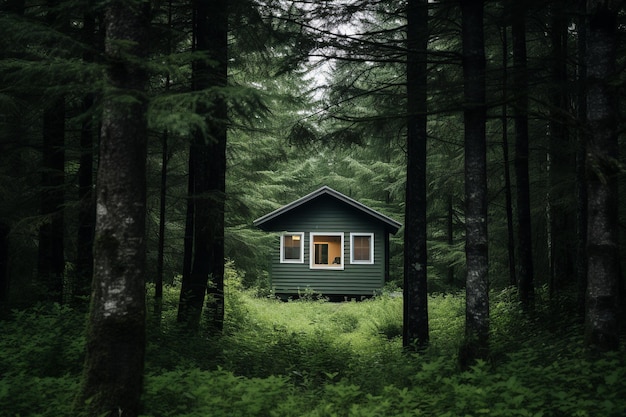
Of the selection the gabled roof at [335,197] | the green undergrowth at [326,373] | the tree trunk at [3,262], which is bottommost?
the green undergrowth at [326,373]

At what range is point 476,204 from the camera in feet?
23.1

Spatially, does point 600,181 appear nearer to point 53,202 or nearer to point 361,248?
point 53,202

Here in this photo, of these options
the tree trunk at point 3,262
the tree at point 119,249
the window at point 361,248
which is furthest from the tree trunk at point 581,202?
the window at point 361,248

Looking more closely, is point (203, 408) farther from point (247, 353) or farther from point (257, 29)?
point (257, 29)

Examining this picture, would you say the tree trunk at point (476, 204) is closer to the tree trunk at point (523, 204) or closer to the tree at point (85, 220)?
the tree trunk at point (523, 204)

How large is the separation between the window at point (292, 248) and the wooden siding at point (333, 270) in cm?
20

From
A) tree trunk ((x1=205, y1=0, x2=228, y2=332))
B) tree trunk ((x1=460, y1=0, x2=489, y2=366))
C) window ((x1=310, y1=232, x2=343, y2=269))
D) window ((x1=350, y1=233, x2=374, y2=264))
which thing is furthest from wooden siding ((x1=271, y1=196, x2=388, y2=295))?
tree trunk ((x1=460, y1=0, x2=489, y2=366))

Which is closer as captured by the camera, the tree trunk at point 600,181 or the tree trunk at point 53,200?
the tree trunk at point 600,181

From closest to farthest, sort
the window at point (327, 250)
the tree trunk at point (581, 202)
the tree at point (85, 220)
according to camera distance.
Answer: the tree trunk at point (581, 202)
the tree at point (85, 220)
the window at point (327, 250)

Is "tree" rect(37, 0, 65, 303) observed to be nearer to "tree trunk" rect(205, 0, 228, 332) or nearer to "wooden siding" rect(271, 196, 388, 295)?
"tree trunk" rect(205, 0, 228, 332)

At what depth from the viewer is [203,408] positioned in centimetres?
521

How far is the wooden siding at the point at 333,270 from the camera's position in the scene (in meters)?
23.7

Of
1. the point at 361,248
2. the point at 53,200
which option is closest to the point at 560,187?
the point at 53,200

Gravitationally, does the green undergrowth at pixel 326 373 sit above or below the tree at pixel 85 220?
below
